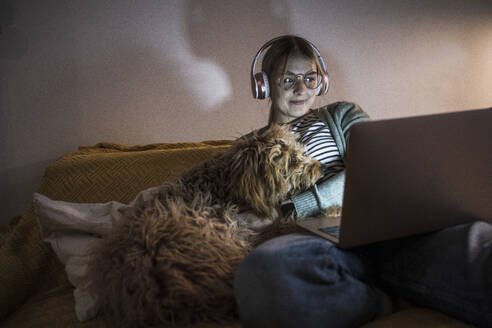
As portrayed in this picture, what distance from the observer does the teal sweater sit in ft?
2.68

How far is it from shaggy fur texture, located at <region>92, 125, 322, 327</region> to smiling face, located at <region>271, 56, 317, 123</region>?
45cm

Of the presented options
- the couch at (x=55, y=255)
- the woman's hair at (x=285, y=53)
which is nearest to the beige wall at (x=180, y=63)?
the couch at (x=55, y=255)

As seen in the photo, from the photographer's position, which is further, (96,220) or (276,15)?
(276,15)

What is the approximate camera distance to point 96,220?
929mm

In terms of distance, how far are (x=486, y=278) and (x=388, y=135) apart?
0.29 metres

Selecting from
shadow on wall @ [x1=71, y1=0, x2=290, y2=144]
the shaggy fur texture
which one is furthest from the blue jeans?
shadow on wall @ [x1=71, y1=0, x2=290, y2=144]

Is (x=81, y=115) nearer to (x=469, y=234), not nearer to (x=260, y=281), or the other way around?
(x=260, y=281)

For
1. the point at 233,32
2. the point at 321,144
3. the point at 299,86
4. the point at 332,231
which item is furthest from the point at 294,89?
the point at 233,32

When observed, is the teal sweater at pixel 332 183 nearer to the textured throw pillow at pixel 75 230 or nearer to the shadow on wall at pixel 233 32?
the textured throw pillow at pixel 75 230

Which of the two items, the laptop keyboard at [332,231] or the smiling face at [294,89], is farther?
the smiling face at [294,89]

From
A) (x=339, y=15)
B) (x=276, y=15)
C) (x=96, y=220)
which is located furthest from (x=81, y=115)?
(x=339, y=15)

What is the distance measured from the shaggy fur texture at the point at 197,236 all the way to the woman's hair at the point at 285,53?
0.51 m

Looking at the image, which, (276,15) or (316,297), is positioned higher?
(276,15)

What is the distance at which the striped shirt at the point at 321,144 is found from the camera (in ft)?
3.29
